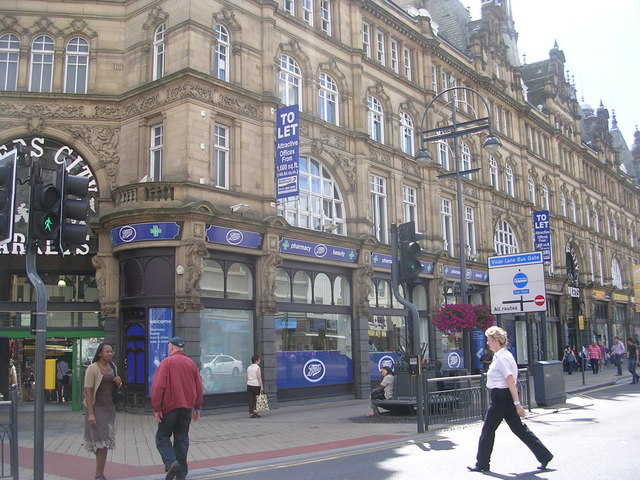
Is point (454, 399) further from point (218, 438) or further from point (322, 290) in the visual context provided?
point (322, 290)

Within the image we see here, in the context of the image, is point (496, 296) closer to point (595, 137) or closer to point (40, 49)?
point (40, 49)

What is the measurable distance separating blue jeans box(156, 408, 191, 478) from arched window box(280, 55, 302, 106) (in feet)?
53.9

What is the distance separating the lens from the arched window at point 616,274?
5697cm

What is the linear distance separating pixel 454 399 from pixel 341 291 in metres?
10.7

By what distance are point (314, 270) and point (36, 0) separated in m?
12.8

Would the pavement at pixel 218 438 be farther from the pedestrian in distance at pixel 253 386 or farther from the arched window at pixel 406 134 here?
the arched window at pixel 406 134

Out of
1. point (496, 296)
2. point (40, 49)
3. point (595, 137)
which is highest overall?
point (595, 137)

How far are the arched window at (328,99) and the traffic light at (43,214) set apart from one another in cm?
1761

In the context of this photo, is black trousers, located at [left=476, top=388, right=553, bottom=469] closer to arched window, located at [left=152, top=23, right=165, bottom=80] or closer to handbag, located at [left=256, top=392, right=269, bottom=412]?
handbag, located at [left=256, top=392, right=269, bottom=412]

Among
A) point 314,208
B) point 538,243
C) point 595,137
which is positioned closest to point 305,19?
point 314,208

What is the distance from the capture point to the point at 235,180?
818 inches

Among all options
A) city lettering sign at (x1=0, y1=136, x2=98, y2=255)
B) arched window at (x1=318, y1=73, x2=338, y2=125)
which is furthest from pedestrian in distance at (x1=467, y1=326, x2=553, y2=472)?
arched window at (x1=318, y1=73, x2=338, y2=125)

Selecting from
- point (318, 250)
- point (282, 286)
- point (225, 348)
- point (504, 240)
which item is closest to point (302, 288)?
point (282, 286)

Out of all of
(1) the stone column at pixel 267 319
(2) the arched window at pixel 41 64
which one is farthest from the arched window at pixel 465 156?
(2) the arched window at pixel 41 64
